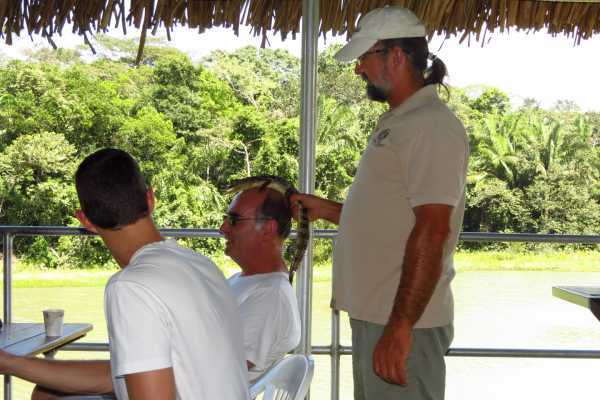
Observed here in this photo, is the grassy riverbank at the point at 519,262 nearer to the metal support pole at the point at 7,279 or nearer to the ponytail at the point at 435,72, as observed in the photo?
the metal support pole at the point at 7,279

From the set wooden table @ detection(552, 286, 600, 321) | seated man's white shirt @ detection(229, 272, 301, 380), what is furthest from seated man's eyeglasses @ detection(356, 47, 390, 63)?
wooden table @ detection(552, 286, 600, 321)

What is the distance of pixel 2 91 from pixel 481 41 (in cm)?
1724

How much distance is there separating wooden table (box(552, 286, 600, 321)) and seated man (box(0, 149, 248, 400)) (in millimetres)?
1112

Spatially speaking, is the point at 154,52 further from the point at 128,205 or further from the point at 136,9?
the point at 128,205

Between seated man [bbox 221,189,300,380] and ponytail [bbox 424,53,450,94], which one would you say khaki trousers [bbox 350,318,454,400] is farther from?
ponytail [bbox 424,53,450,94]

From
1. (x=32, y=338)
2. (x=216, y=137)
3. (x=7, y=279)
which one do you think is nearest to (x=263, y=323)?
(x=32, y=338)

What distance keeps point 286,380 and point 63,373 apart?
387mm

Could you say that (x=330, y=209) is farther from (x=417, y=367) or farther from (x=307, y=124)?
(x=307, y=124)

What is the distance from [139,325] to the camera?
1.01 m

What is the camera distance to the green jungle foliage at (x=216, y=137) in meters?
18.0

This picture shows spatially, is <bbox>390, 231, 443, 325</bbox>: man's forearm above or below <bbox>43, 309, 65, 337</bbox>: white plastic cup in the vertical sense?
above

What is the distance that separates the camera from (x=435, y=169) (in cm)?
160

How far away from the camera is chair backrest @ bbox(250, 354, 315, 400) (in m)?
1.42

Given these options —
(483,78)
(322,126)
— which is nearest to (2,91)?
(322,126)
